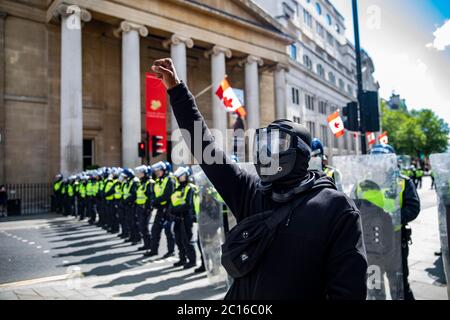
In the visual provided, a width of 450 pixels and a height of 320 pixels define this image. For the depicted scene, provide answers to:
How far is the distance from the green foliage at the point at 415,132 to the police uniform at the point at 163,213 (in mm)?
55844

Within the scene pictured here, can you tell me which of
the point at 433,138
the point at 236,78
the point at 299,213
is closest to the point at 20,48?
the point at 236,78

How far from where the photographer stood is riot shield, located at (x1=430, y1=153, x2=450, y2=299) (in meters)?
3.50

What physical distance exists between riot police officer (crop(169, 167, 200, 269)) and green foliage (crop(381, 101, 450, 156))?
184 ft

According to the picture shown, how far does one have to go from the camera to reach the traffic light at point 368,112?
8.27m

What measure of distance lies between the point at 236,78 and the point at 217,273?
83.8 feet

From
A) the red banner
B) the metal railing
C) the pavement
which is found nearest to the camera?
the pavement

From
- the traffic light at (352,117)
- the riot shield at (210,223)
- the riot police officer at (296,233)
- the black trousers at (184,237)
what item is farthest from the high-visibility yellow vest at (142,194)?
the riot police officer at (296,233)

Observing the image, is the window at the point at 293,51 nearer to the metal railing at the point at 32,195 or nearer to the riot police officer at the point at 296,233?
the metal railing at the point at 32,195

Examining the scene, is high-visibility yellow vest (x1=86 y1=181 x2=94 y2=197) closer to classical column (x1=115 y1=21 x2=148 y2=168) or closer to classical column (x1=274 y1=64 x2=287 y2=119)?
classical column (x1=115 y1=21 x2=148 y2=168)

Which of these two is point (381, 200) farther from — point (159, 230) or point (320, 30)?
point (320, 30)

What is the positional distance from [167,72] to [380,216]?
3135 mm

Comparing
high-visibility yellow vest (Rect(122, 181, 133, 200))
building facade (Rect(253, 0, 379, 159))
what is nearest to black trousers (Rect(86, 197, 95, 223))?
high-visibility yellow vest (Rect(122, 181, 133, 200))

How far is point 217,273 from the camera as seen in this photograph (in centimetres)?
552

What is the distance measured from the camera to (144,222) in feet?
28.5
